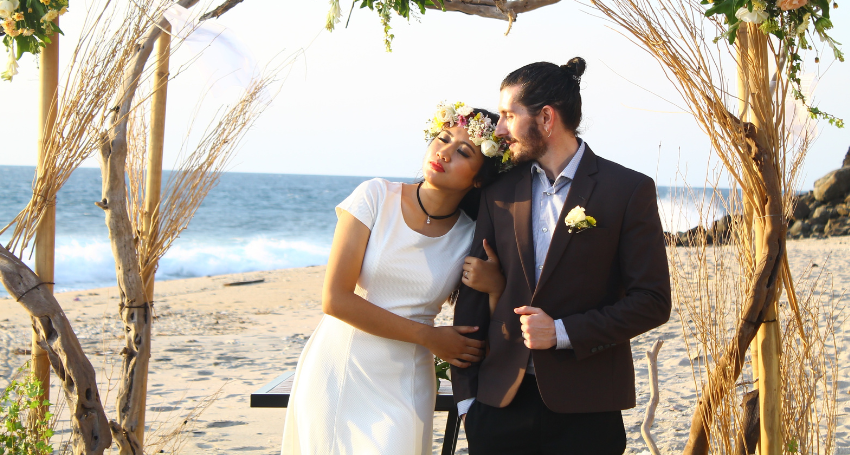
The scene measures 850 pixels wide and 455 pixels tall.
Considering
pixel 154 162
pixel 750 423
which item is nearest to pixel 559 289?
pixel 750 423

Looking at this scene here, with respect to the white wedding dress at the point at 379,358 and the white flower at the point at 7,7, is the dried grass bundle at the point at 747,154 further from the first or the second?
the white flower at the point at 7,7

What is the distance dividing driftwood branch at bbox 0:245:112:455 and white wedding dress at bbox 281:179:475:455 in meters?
0.78

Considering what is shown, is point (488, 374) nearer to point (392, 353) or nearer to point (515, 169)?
point (392, 353)

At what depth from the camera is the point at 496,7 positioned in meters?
3.32

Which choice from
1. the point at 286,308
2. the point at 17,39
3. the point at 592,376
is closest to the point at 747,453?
the point at 592,376

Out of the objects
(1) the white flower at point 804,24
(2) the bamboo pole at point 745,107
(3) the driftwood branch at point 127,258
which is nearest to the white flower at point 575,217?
(2) the bamboo pole at point 745,107

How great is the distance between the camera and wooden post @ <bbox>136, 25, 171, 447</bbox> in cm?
306

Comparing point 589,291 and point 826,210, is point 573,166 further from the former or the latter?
point 826,210

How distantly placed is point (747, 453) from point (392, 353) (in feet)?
5.28

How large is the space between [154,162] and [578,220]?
2.06 m

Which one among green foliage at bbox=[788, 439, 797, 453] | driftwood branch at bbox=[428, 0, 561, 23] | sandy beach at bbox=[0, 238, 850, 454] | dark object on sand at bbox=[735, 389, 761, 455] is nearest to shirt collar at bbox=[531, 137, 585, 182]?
driftwood branch at bbox=[428, 0, 561, 23]

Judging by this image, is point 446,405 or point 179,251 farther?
point 179,251

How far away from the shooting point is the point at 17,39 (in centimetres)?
279

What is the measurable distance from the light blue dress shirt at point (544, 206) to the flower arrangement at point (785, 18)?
696 mm
